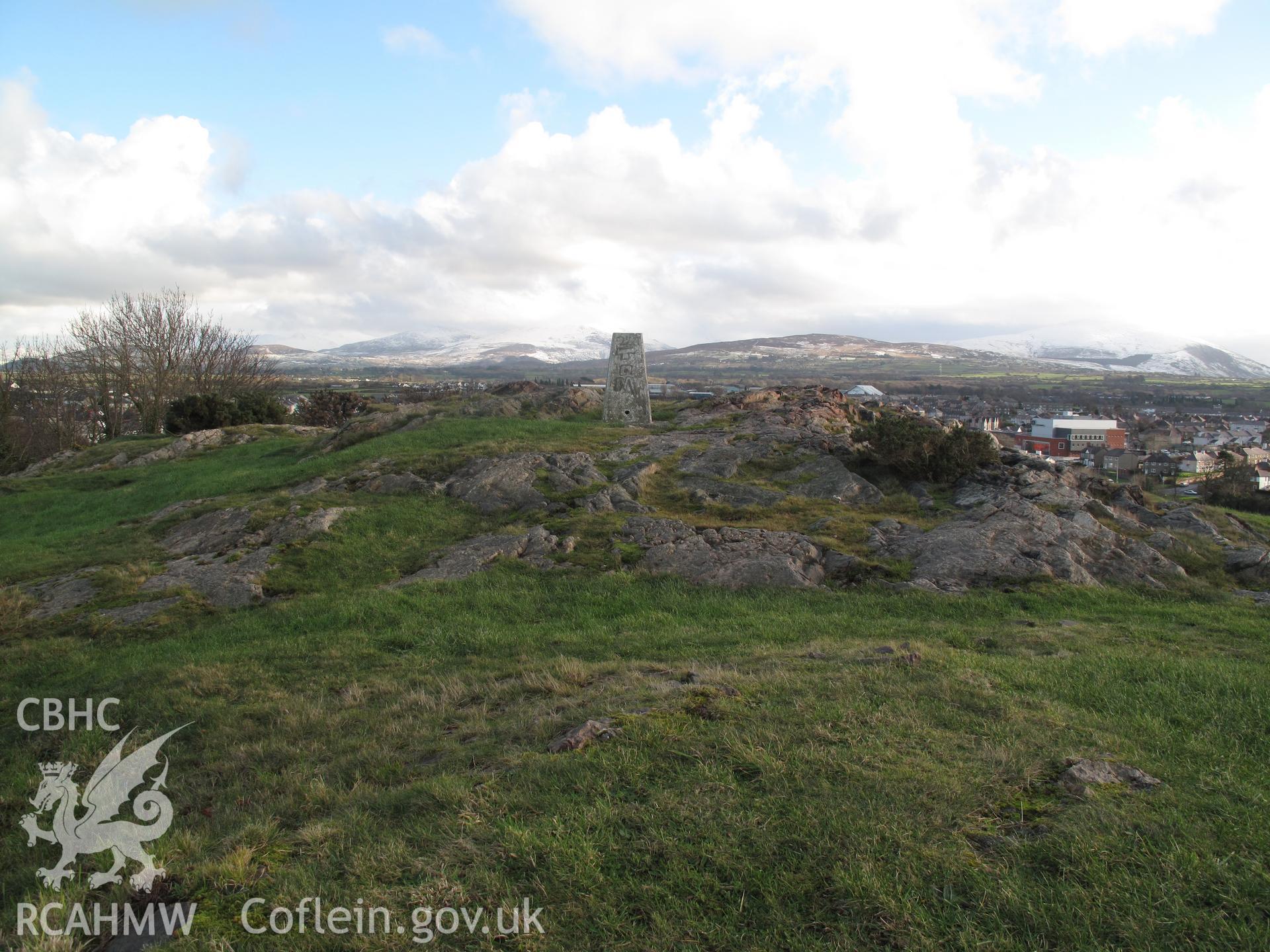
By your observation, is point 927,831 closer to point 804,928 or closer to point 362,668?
point 804,928

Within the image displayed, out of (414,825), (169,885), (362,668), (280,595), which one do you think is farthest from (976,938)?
(280,595)

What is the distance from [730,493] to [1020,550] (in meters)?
5.93

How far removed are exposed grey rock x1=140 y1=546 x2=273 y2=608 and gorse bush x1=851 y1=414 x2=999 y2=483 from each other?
1402 cm

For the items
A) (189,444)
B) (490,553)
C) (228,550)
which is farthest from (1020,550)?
(189,444)

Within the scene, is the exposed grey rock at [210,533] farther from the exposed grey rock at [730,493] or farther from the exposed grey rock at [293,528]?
the exposed grey rock at [730,493]

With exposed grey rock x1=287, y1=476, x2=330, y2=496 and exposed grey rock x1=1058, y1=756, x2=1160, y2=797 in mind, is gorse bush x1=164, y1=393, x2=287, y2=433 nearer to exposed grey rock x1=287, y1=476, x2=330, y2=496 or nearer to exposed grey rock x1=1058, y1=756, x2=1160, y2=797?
exposed grey rock x1=287, y1=476, x2=330, y2=496

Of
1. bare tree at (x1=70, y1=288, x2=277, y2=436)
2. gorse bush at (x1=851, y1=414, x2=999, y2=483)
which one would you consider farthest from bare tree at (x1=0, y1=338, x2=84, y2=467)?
gorse bush at (x1=851, y1=414, x2=999, y2=483)

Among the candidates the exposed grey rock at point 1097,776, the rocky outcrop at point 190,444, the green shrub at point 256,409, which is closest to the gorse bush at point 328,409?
the green shrub at point 256,409

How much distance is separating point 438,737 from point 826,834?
372 centimetres

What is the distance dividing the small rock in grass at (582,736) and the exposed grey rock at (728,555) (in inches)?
236

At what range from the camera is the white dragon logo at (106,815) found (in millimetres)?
4504

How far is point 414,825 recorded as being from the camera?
15.2ft

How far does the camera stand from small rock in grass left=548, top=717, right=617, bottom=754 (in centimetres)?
554

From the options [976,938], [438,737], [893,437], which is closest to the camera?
[976,938]
